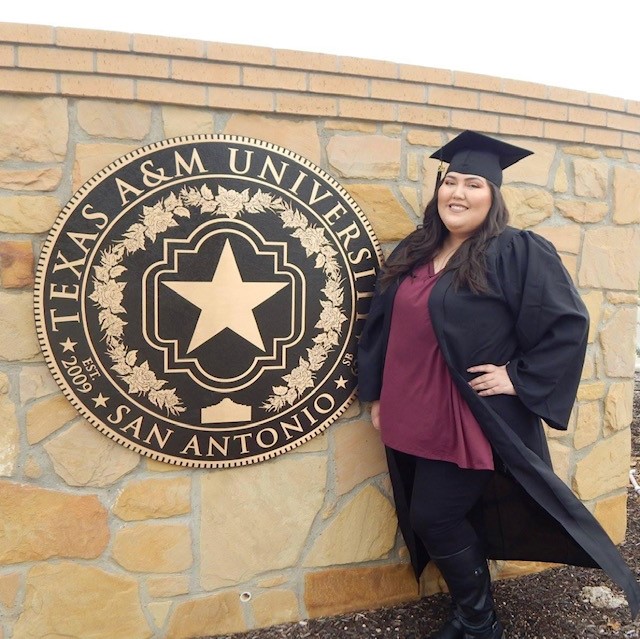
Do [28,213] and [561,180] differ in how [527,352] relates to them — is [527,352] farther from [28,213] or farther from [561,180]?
[28,213]

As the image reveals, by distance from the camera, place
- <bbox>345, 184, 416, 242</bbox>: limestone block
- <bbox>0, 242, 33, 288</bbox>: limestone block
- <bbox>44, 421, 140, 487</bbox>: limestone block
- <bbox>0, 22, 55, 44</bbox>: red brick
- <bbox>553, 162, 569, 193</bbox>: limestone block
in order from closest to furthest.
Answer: <bbox>0, 22, 55, 44</bbox>: red brick, <bbox>0, 242, 33, 288</bbox>: limestone block, <bbox>44, 421, 140, 487</bbox>: limestone block, <bbox>345, 184, 416, 242</bbox>: limestone block, <bbox>553, 162, 569, 193</bbox>: limestone block

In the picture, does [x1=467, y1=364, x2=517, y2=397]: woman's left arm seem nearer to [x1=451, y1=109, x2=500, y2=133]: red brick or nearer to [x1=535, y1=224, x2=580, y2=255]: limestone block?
[x1=535, y1=224, x2=580, y2=255]: limestone block

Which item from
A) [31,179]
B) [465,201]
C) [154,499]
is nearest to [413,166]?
[465,201]

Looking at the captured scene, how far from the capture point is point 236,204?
87.0 inches

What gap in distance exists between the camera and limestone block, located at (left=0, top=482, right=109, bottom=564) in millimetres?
2129

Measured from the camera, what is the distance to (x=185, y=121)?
2156mm

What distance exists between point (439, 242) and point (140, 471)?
4.47 feet

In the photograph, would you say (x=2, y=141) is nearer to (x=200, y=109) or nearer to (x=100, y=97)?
(x=100, y=97)

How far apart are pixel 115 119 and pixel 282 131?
579mm

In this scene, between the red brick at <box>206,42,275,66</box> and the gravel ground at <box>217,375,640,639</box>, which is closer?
the red brick at <box>206,42,275,66</box>

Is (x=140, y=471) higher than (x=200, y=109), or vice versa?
(x=200, y=109)

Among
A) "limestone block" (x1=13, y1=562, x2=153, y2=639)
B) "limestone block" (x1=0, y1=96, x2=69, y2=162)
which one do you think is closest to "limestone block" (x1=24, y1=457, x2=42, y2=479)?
"limestone block" (x1=13, y1=562, x2=153, y2=639)

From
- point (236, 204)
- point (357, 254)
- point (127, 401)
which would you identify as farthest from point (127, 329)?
point (357, 254)

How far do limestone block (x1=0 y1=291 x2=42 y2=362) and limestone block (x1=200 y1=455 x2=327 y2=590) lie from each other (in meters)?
0.77
